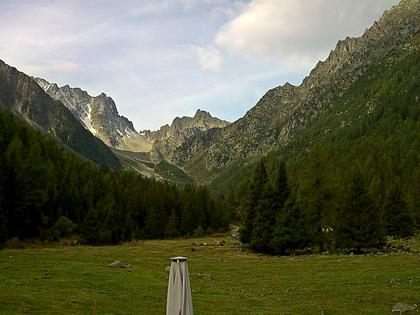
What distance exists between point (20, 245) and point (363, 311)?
180 ft

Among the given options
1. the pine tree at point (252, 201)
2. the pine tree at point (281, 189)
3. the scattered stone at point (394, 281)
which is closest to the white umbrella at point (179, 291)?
the scattered stone at point (394, 281)

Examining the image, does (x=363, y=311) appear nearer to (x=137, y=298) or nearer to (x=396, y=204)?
(x=137, y=298)

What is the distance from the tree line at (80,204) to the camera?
72.9 meters

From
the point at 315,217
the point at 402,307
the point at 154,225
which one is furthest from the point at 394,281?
the point at 154,225

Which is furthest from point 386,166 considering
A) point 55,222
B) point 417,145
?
point 55,222

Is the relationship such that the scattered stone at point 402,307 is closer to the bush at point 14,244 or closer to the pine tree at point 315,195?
the pine tree at point 315,195

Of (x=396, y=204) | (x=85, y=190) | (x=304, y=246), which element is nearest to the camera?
(x=304, y=246)

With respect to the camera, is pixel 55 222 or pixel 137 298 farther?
pixel 55 222

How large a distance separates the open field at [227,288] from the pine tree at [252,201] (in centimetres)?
2239

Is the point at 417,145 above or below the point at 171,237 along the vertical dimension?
above

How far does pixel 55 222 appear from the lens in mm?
85188

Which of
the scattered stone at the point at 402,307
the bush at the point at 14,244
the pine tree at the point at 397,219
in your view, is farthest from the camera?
the pine tree at the point at 397,219

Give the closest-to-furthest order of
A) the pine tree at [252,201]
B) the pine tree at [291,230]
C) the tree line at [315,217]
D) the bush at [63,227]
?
the tree line at [315,217]
the pine tree at [291,230]
the pine tree at [252,201]
the bush at [63,227]

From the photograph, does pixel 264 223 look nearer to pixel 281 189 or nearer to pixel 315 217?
pixel 281 189
